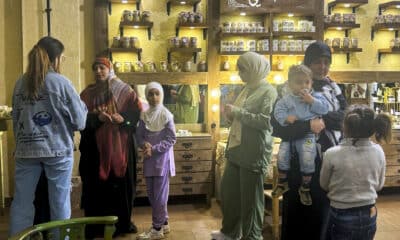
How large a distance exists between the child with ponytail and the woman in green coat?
104 centimetres

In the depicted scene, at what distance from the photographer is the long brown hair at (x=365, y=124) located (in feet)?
8.32

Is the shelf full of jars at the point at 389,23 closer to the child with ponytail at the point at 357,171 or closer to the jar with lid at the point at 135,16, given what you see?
the jar with lid at the point at 135,16

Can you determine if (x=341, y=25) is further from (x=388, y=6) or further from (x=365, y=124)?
(x=365, y=124)

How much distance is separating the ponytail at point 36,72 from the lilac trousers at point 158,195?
156 cm

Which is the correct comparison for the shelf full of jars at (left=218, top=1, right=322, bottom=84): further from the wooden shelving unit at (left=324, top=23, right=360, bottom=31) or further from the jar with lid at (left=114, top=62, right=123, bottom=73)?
the jar with lid at (left=114, top=62, right=123, bottom=73)

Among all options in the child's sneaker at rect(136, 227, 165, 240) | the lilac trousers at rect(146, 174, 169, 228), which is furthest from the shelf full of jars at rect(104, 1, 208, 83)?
the child's sneaker at rect(136, 227, 165, 240)

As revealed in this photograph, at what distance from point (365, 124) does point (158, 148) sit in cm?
203

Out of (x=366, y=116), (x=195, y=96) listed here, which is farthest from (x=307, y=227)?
(x=195, y=96)

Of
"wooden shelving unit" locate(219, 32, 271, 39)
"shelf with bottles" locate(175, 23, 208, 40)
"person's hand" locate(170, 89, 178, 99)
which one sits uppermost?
"shelf with bottles" locate(175, 23, 208, 40)

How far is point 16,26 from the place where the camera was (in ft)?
17.6

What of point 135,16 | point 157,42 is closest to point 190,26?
point 157,42

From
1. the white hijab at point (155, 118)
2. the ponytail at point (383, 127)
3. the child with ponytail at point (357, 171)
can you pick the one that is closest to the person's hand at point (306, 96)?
the child with ponytail at point (357, 171)

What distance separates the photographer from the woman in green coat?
11.8 feet

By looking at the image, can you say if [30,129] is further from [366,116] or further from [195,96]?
[195,96]
